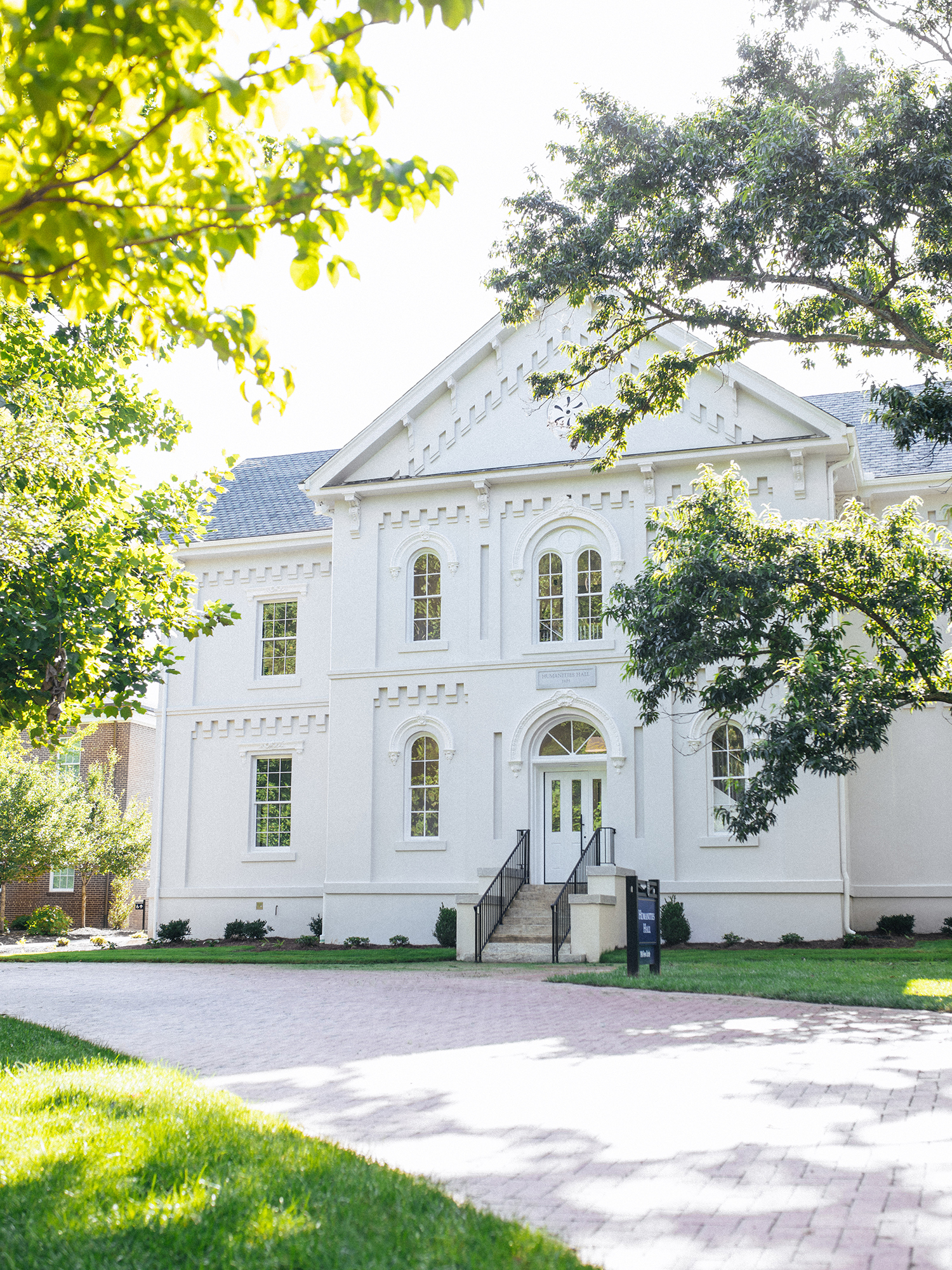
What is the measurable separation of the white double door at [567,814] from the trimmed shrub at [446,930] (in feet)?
6.35

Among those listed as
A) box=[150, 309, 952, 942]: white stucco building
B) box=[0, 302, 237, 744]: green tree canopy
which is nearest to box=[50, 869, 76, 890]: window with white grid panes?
box=[150, 309, 952, 942]: white stucco building

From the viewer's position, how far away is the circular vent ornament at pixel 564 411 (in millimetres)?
22359

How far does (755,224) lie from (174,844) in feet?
59.5

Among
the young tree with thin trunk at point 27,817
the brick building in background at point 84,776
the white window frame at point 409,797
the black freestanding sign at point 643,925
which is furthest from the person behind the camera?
the brick building in background at point 84,776

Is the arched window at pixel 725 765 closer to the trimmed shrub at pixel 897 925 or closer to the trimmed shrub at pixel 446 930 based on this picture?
the trimmed shrub at pixel 897 925

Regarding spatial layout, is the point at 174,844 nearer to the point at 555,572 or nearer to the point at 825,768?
the point at 555,572

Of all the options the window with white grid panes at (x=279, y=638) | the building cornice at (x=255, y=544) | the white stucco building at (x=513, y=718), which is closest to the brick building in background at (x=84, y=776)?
the building cornice at (x=255, y=544)

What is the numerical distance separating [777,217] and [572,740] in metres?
10.9

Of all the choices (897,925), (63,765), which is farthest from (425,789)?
(63,765)

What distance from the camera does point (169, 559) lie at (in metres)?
12.4

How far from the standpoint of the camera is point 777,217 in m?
13.7

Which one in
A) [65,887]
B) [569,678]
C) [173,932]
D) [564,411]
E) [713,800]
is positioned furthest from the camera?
[65,887]

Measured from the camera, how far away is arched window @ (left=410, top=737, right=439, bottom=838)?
2247cm

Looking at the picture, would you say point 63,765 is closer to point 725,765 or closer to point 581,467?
point 581,467
